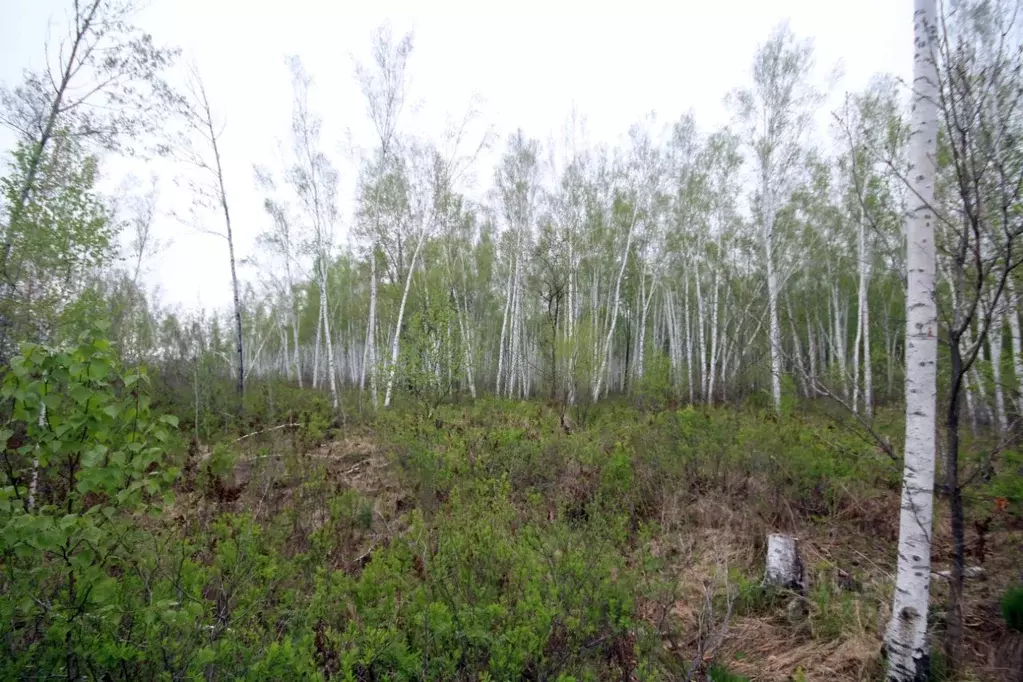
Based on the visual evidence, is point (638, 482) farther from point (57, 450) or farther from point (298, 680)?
point (57, 450)

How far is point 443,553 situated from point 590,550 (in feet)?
3.43

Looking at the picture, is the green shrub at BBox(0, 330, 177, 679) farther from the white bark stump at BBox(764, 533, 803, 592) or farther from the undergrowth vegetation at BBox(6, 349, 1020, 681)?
the white bark stump at BBox(764, 533, 803, 592)

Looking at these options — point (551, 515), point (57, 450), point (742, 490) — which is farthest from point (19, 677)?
point (742, 490)

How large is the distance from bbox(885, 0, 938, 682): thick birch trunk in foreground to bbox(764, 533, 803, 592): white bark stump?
0.99 m

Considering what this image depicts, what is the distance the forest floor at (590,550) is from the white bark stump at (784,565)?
9 cm

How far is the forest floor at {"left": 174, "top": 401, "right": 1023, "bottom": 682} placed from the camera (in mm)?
2653

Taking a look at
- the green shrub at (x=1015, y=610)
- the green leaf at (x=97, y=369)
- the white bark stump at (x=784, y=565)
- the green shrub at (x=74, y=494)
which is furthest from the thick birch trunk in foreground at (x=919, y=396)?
the green leaf at (x=97, y=369)

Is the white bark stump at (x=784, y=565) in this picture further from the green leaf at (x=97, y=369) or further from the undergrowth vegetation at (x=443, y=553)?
the green leaf at (x=97, y=369)

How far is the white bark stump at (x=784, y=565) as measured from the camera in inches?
153

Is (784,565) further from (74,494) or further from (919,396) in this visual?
(74,494)

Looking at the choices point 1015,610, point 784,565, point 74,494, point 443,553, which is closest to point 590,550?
point 443,553

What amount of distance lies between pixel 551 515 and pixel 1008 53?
201 inches

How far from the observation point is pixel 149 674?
7.02 feet

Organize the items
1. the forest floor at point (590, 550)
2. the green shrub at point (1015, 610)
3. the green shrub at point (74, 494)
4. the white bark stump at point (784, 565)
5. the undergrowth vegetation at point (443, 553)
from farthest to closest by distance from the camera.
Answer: the white bark stump at point (784, 565) → the forest floor at point (590, 550) → the green shrub at point (1015, 610) → the undergrowth vegetation at point (443, 553) → the green shrub at point (74, 494)
